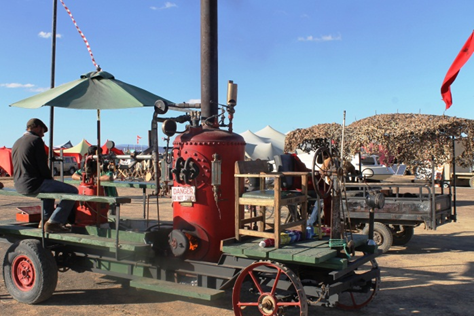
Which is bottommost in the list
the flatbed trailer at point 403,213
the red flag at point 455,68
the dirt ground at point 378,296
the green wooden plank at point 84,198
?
the dirt ground at point 378,296

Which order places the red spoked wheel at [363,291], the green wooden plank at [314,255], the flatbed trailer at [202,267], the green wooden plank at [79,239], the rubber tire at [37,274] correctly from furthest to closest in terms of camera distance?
the rubber tire at [37,274], the red spoked wheel at [363,291], the green wooden plank at [79,239], the flatbed trailer at [202,267], the green wooden plank at [314,255]

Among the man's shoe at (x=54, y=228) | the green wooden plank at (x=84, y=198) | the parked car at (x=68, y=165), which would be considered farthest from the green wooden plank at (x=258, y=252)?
the parked car at (x=68, y=165)

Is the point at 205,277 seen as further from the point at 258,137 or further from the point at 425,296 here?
the point at 258,137

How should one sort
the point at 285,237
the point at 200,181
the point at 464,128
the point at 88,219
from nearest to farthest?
the point at 285,237 → the point at 200,181 → the point at 88,219 → the point at 464,128

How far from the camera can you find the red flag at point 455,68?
6762 mm

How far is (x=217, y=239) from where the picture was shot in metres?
5.21

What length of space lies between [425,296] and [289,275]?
2.63 metres

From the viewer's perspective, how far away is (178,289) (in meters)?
4.68

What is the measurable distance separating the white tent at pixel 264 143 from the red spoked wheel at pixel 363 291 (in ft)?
71.8

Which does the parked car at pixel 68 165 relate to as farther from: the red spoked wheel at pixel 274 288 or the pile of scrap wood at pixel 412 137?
the red spoked wheel at pixel 274 288

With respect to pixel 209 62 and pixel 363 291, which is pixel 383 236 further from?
pixel 209 62

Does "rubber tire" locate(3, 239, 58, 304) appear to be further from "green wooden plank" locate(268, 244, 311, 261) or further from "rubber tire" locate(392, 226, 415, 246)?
"rubber tire" locate(392, 226, 415, 246)

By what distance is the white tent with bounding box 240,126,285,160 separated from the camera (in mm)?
30531

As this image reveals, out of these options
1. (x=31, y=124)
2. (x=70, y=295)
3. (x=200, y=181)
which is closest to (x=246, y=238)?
(x=200, y=181)
